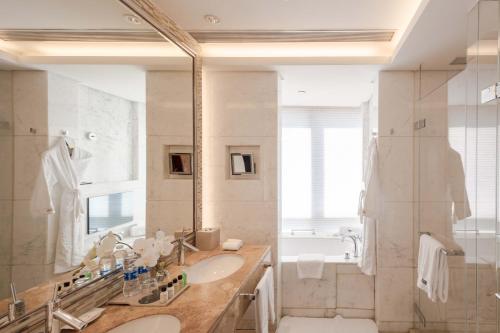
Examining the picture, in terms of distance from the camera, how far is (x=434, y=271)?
211 cm

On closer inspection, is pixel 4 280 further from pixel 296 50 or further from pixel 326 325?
pixel 326 325

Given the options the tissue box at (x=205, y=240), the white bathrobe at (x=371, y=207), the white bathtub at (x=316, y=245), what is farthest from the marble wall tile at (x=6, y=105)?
the white bathtub at (x=316, y=245)

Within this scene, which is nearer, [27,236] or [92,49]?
[27,236]

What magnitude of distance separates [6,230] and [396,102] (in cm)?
289

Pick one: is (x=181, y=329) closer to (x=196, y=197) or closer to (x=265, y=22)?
(x=196, y=197)

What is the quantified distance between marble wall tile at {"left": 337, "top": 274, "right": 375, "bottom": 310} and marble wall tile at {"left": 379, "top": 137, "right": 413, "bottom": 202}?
83 centimetres

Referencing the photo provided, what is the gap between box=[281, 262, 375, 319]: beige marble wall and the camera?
2.95m

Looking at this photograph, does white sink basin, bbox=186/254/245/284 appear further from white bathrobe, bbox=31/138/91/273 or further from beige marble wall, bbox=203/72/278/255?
white bathrobe, bbox=31/138/91/273

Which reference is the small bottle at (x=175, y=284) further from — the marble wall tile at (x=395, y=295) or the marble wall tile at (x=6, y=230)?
the marble wall tile at (x=395, y=295)

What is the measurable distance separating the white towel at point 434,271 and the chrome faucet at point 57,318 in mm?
2144

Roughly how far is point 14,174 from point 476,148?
6.88 feet

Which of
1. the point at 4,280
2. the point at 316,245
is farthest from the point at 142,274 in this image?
the point at 316,245

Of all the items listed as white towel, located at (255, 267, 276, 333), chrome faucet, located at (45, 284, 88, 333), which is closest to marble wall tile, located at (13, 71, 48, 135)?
chrome faucet, located at (45, 284, 88, 333)

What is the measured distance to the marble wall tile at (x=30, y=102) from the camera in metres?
1.06
